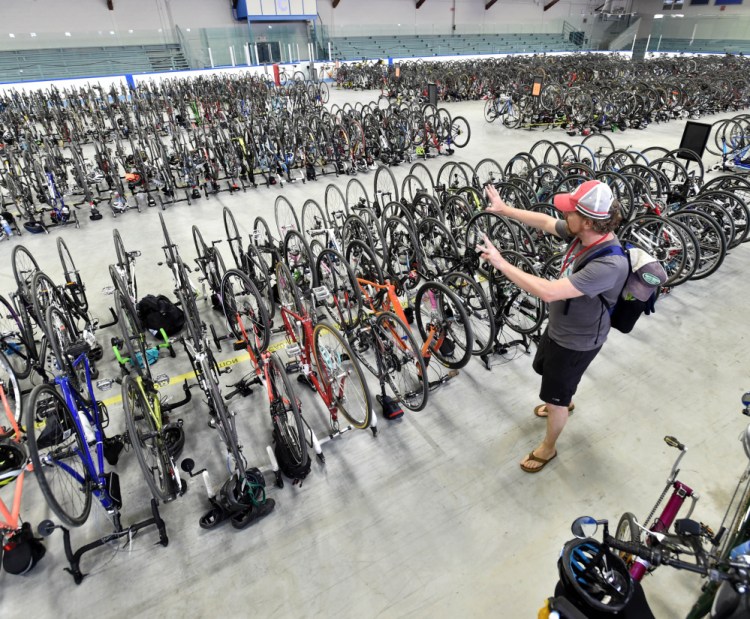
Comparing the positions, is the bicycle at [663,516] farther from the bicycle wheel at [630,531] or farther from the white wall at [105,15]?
the white wall at [105,15]

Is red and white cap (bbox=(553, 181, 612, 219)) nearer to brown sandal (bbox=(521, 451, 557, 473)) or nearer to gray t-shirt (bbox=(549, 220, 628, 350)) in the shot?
gray t-shirt (bbox=(549, 220, 628, 350))

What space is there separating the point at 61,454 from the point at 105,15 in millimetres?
26664

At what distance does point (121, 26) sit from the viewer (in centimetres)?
2158

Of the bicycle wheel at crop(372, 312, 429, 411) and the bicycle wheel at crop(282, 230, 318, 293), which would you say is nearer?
the bicycle wheel at crop(372, 312, 429, 411)

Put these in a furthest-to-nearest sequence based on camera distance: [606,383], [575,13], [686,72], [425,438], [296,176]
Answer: [575,13], [686,72], [296,176], [606,383], [425,438]

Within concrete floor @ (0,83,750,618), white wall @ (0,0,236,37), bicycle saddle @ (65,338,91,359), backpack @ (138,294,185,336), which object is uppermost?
white wall @ (0,0,236,37)

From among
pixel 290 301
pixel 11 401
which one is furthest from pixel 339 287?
pixel 11 401

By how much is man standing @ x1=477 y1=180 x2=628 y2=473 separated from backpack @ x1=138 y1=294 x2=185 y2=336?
3.27 metres

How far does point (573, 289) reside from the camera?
2.08 m

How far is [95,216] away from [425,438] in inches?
277

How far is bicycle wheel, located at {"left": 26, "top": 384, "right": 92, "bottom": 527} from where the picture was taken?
2.18 metres

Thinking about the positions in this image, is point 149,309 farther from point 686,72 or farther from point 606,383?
point 686,72

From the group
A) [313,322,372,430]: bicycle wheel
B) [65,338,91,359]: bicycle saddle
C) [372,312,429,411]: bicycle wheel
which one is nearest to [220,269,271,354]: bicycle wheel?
[313,322,372,430]: bicycle wheel

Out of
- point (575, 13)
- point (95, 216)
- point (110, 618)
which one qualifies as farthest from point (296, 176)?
point (575, 13)
